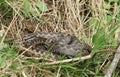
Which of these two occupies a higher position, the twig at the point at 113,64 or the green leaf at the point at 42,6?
the green leaf at the point at 42,6

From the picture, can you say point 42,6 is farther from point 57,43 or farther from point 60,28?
point 57,43

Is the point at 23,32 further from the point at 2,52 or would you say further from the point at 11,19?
the point at 2,52

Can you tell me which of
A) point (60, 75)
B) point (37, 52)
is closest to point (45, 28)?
point (37, 52)

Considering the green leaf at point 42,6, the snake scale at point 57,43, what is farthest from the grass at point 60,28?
Answer: the snake scale at point 57,43

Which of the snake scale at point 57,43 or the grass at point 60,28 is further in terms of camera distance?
the snake scale at point 57,43

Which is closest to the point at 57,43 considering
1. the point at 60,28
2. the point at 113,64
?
the point at 60,28

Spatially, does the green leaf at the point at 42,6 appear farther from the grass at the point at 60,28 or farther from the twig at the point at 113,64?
the twig at the point at 113,64
